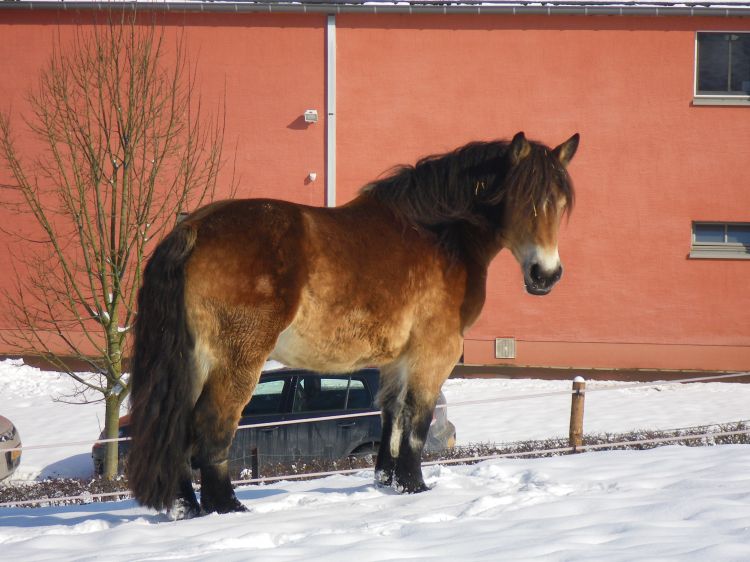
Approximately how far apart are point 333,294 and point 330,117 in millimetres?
14724

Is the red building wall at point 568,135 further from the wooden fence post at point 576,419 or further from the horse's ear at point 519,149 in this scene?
the horse's ear at point 519,149

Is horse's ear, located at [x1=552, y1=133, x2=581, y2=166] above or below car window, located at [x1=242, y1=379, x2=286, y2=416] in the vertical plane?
above

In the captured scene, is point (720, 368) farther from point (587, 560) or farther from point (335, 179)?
point (587, 560)

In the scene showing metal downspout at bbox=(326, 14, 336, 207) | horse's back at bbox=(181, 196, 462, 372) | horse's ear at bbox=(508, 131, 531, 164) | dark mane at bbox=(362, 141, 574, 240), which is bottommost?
horse's back at bbox=(181, 196, 462, 372)

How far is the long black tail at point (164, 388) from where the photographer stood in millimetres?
5816

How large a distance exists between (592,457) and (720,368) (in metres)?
13.3

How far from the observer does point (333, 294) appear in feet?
20.0

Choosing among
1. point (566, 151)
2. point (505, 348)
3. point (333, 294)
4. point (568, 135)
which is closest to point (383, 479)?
point (333, 294)

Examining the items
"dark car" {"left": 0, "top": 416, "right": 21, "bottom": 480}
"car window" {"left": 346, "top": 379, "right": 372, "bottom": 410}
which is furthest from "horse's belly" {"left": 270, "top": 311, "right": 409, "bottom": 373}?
"dark car" {"left": 0, "top": 416, "right": 21, "bottom": 480}

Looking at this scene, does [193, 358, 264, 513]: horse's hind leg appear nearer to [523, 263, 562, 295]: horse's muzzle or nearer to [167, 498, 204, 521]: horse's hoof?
[167, 498, 204, 521]: horse's hoof

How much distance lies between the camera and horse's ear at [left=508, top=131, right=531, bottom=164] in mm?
6398

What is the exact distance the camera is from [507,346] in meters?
20.5

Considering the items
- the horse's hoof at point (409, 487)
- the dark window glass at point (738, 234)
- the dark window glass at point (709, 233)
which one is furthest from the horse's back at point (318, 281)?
the dark window glass at point (738, 234)

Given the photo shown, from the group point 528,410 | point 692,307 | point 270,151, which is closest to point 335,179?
point 270,151
